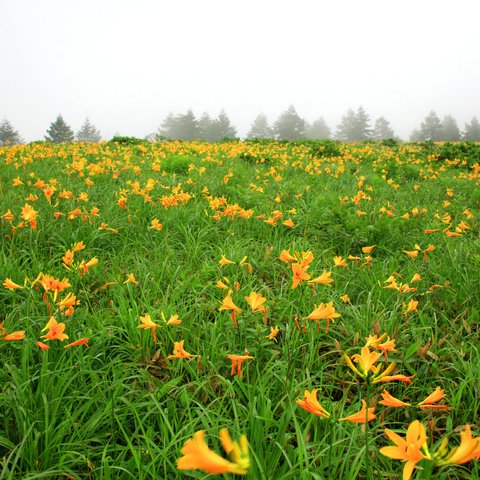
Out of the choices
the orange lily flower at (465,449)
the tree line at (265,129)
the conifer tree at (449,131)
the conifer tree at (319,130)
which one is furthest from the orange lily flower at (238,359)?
the conifer tree at (319,130)

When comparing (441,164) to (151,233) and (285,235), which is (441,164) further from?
(151,233)

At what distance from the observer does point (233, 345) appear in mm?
1693

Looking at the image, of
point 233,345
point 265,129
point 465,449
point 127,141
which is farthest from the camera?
point 265,129

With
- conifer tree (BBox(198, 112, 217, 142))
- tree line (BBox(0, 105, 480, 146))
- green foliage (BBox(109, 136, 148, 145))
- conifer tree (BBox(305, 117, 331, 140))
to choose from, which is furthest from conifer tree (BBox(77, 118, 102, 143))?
green foliage (BBox(109, 136, 148, 145))

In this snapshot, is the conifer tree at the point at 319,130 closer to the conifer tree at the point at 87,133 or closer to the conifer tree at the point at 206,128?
the conifer tree at the point at 206,128

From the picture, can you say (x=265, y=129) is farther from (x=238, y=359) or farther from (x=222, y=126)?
(x=238, y=359)

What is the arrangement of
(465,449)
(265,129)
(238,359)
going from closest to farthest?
(465,449), (238,359), (265,129)

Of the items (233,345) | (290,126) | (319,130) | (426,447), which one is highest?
(319,130)

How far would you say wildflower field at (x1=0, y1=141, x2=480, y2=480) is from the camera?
3.76ft

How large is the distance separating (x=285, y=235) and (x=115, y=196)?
6.94ft

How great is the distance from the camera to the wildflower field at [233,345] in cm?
115

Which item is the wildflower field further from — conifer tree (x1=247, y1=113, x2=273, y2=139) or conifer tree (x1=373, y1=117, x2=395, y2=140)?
conifer tree (x1=373, y1=117, x2=395, y2=140)

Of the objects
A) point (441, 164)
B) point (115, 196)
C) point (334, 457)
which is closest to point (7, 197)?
point (115, 196)

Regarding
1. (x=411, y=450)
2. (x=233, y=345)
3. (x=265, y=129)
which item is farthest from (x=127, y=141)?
(x=265, y=129)
